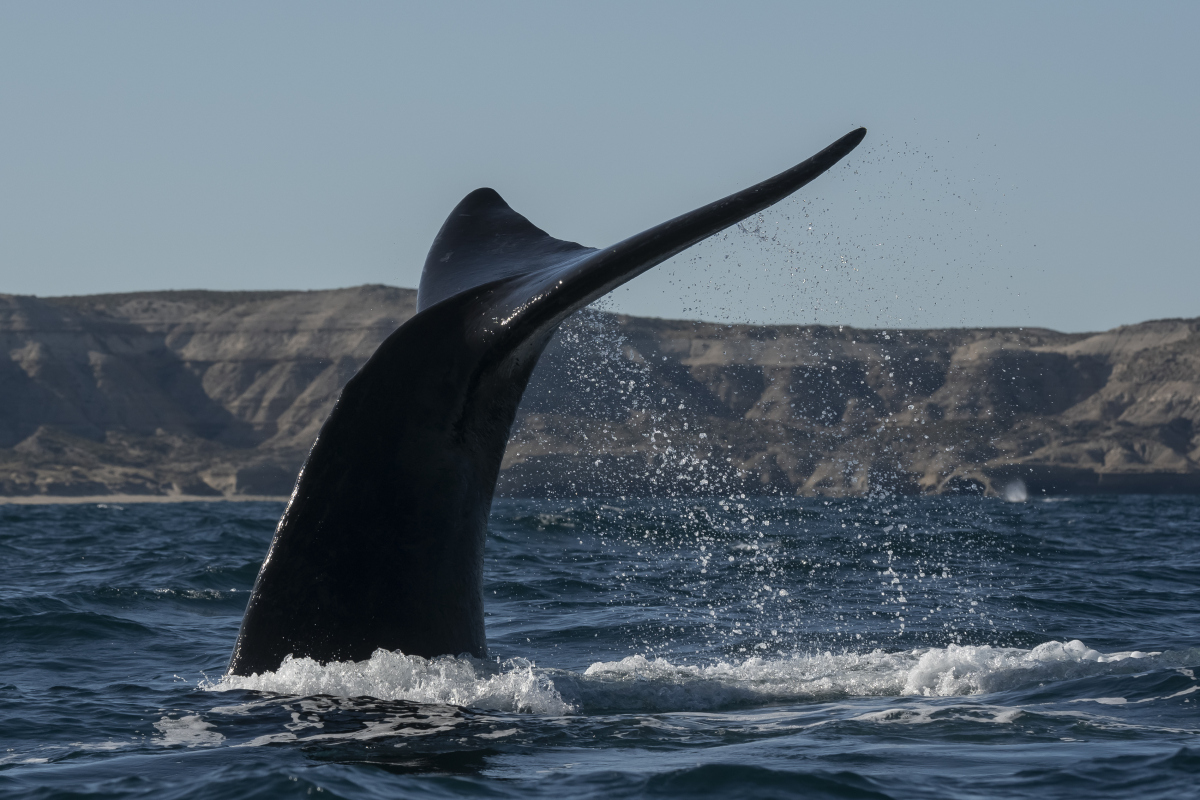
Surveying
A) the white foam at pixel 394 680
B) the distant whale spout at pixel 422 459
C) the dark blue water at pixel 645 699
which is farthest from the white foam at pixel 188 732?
the distant whale spout at pixel 422 459

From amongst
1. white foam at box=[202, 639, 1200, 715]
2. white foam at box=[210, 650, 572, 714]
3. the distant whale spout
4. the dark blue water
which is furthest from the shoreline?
the distant whale spout

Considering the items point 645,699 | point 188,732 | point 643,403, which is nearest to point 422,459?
point 188,732

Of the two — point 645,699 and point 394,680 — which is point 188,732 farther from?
point 645,699

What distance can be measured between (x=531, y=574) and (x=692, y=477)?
10966 centimetres

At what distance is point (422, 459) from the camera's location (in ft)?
15.6

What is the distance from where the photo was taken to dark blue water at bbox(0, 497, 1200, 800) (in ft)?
15.7

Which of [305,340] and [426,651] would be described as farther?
[305,340]

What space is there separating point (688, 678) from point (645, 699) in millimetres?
633

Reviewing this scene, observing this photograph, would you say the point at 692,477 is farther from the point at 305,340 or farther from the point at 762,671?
the point at 762,671

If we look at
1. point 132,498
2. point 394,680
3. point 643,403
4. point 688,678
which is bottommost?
point 132,498

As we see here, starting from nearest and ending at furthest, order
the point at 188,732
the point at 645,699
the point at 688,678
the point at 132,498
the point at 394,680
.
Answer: the point at 394,680 < the point at 188,732 < the point at 645,699 < the point at 688,678 < the point at 132,498

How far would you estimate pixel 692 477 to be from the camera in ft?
407

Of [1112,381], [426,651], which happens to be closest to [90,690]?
[426,651]

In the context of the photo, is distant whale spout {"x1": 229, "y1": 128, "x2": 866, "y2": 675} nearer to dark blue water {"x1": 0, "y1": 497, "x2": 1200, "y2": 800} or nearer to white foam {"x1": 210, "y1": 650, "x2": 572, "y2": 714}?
white foam {"x1": 210, "y1": 650, "x2": 572, "y2": 714}
